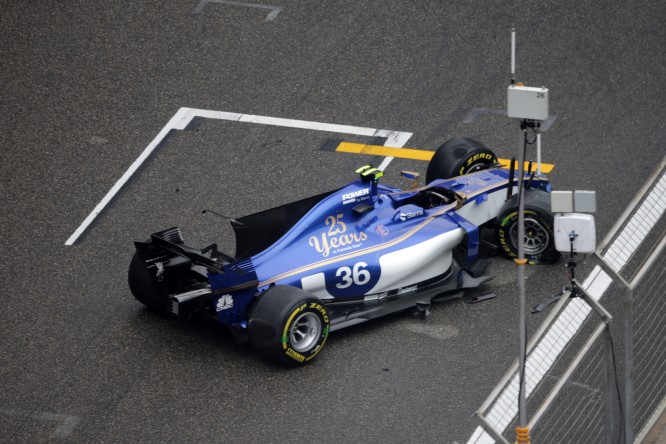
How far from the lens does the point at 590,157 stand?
14.5 metres

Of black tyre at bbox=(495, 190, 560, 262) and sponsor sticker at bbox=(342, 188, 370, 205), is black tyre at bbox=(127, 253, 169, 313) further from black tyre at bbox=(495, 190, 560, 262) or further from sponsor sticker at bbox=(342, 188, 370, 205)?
black tyre at bbox=(495, 190, 560, 262)

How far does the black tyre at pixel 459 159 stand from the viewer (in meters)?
13.2

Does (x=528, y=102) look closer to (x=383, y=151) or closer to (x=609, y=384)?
(x=609, y=384)

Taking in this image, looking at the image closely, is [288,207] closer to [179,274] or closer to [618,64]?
[179,274]

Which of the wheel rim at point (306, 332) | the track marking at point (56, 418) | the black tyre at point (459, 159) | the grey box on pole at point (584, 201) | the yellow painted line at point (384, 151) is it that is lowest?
the track marking at point (56, 418)

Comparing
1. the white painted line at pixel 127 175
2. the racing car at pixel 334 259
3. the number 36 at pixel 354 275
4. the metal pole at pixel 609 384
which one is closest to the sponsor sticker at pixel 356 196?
the racing car at pixel 334 259

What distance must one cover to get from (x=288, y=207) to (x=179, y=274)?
3.65ft

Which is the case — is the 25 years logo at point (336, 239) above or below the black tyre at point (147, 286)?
above

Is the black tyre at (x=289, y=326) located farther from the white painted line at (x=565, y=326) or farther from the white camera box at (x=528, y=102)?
the white camera box at (x=528, y=102)

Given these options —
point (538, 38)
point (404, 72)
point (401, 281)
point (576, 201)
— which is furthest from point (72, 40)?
point (576, 201)

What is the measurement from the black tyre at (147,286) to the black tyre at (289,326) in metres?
1.10

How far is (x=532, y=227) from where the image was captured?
12.3 metres

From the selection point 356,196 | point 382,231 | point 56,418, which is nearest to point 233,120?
point 356,196

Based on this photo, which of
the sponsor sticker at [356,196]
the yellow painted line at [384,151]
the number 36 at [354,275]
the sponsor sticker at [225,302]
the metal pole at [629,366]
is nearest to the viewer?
the metal pole at [629,366]
